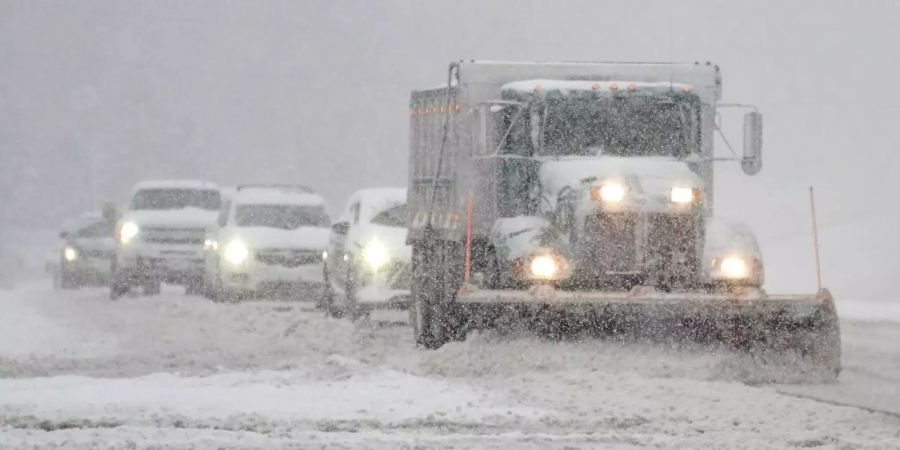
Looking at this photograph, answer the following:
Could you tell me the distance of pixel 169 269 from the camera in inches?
1112

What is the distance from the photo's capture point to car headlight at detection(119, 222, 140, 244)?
93.0ft

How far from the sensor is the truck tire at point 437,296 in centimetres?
1559

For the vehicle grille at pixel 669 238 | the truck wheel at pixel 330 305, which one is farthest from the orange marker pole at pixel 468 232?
the truck wheel at pixel 330 305

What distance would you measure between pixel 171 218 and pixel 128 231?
76 cm

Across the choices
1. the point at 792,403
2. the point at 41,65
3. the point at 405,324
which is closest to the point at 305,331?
the point at 405,324

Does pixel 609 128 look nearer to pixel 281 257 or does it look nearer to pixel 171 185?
pixel 281 257

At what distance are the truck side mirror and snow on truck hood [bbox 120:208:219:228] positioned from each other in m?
14.1

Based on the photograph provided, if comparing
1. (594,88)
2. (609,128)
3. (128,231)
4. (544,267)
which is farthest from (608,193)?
(128,231)

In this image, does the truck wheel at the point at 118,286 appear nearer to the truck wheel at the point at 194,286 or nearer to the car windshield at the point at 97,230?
the truck wheel at the point at 194,286

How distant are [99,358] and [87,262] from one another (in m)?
18.6

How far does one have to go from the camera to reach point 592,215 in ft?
47.0

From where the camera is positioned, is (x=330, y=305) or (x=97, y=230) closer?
(x=330, y=305)

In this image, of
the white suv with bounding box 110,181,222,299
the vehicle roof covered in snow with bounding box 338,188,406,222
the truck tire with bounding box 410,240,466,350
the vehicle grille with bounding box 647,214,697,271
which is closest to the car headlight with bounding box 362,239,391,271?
the vehicle roof covered in snow with bounding box 338,188,406,222

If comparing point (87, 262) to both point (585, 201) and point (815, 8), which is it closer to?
point (585, 201)
